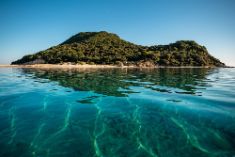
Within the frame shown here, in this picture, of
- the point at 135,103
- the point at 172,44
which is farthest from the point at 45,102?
the point at 172,44

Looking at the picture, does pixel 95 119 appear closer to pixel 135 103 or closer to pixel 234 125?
pixel 135 103

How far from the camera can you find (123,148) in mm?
4617

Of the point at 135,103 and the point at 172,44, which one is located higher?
the point at 172,44

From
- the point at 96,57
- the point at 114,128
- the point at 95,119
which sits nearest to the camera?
the point at 114,128

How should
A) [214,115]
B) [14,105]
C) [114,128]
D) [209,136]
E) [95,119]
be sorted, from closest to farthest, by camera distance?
[209,136], [114,128], [95,119], [214,115], [14,105]

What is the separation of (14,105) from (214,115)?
7.91 meters

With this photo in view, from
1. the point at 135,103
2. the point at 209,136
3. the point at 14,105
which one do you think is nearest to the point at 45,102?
the point at 14,105

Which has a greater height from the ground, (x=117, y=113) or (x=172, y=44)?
(x=172, y=44)

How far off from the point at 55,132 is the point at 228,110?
649 cm

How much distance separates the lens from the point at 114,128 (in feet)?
18.4

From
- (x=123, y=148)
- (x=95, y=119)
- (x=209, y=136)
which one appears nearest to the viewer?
(x=123, y=148)

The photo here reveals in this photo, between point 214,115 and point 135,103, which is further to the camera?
point 135,103

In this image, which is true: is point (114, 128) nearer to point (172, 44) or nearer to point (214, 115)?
point (214, 115)

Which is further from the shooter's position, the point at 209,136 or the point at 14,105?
the point at 14,105
